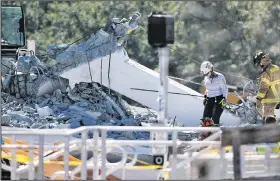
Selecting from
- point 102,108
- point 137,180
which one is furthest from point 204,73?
point 137,180

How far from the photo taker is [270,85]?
49.4 feet

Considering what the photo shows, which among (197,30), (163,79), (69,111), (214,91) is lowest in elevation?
(69,111)

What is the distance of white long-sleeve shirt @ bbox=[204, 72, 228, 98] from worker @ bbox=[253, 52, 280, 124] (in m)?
1.87

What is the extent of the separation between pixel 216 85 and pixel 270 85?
81.5 inches

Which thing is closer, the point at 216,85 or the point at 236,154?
the point at 236,154

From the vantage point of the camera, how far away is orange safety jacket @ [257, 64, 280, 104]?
15000 millimetres

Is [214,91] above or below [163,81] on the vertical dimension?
below

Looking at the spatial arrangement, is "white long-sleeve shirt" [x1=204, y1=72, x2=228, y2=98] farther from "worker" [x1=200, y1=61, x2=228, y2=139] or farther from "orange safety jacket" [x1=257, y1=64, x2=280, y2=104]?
"orange safety jacket" [x1=257, y1=64, x2=280, y2=104]

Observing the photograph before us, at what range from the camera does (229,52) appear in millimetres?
36844

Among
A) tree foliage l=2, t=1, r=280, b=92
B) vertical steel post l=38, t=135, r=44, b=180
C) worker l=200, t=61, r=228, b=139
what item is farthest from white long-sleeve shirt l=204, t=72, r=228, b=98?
tree foliage l=2, t=1, r=280, b=92

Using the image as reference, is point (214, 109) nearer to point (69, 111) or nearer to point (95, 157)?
point (69, 111)

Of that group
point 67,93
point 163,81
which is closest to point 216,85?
point 67,93

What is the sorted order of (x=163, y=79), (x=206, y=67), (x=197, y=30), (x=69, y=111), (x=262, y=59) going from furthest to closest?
1. (x=197, y=30)
2. (x=69, y=111)
3. (x=206, y=67)
4. (x=262, y=59)
5. (x=163, y=79)

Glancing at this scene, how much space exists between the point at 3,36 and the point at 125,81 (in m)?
2.47
